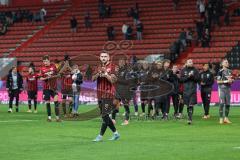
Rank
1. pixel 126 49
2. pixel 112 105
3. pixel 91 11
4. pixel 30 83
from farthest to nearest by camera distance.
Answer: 1. pixel 91 11
2. pixel 126 49
3. pixel 30 83
4. pixel 112 105

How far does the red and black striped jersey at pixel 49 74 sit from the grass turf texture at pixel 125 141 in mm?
1360

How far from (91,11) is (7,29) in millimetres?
6988

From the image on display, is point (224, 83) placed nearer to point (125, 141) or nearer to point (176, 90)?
point (176, 90)

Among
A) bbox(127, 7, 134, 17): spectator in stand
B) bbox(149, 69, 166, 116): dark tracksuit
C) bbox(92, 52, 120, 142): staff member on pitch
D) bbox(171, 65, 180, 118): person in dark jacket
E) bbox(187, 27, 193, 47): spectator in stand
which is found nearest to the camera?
bbox(92, 52, 120, 142): staff member on pitch

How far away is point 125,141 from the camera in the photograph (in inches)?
673

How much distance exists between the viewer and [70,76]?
89.2 ft

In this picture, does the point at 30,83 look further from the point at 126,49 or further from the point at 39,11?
the point at 39,11

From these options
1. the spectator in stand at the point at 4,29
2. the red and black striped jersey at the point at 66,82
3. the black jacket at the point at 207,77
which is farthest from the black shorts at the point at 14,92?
the spectator in stand at the point at 4,29

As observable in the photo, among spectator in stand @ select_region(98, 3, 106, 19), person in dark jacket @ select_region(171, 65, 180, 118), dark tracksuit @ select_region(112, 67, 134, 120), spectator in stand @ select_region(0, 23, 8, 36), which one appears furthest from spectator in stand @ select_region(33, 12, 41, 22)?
dark tracksuit @ select_region(112, 67, 134, 120)

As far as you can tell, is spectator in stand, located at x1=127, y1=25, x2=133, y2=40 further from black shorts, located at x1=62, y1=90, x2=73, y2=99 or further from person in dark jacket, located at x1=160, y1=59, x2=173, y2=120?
person in dark jacket, located at x1=160, y1=59, x2=173, y2=120

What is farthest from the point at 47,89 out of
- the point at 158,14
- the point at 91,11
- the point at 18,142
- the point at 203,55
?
the point at 91,11

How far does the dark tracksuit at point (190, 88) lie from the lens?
2359 centimetres

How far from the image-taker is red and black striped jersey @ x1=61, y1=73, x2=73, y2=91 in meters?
25.9

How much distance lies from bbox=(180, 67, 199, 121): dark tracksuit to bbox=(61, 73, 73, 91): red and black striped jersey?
458cm
